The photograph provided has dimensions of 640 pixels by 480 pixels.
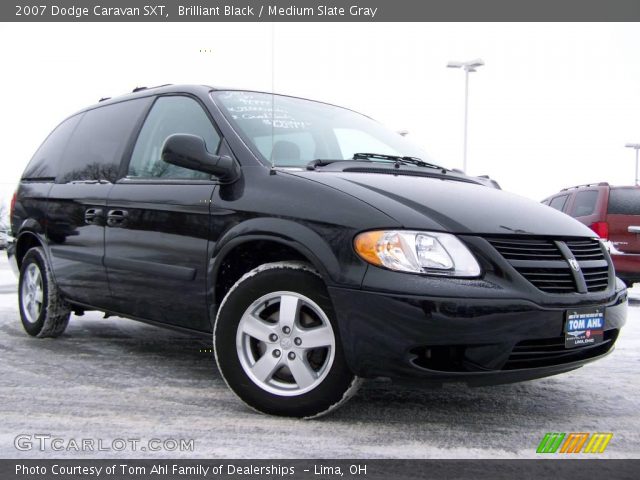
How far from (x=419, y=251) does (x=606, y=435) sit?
1.23m

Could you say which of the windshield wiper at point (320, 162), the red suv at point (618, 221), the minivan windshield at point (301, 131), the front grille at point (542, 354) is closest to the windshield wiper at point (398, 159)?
the minivan windshield at point (301, 131)

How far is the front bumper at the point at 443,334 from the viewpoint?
282 centimetres

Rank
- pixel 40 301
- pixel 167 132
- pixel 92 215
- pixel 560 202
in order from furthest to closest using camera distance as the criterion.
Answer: pixel 560 202 → pixel 40 301 → pixel 92 215 → pixel 167 132

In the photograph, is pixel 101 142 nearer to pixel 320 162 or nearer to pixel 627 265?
pixel 320 162

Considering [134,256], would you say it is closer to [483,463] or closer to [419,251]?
[419,251]

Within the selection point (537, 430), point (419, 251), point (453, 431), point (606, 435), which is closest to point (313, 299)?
point (419, 251)

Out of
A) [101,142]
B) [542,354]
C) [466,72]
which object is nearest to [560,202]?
[101,142]

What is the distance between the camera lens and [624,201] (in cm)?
945

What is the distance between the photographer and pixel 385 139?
4.60 m

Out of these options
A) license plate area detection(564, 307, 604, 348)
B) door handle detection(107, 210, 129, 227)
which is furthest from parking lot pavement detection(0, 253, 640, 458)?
door handle detection(107, 210, 129, 227)

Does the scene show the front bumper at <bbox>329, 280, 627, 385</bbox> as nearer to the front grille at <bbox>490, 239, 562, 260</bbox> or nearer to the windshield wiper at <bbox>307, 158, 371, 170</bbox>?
the front grille at <bbox>490, 239, 562, 260</bbox>

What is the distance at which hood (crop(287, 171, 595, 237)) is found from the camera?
9.78 ft

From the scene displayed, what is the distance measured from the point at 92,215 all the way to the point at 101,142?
25.1 inches

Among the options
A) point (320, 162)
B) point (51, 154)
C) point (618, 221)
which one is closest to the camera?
point (320, 162)
